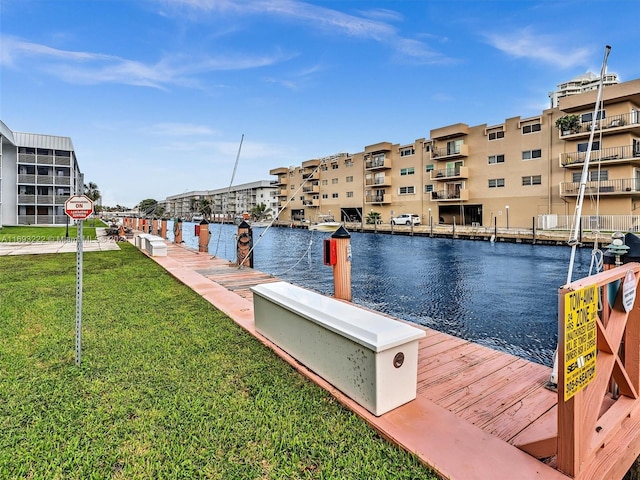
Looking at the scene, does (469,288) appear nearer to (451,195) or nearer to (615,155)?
(615,155)

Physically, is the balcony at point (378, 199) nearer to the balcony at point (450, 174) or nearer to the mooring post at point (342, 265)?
the balcony at point (450, 174)

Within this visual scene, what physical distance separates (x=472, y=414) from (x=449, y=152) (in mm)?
39824

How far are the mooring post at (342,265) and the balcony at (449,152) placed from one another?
34991 mm

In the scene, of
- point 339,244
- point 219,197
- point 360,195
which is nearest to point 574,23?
point 339,244

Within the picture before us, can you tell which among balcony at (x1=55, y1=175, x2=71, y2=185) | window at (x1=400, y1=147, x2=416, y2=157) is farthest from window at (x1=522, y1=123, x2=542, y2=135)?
balcony at (x1=55, y1=175, x2=71, y2=185)

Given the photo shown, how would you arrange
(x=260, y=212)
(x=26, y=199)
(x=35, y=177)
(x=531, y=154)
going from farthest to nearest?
(x=260, y=212), (x=35, y=177), (x=26, y=199), (x=531, y=154)

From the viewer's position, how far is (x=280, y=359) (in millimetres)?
3967

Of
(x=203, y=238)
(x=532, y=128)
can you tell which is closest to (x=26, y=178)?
(x=203, y=238)

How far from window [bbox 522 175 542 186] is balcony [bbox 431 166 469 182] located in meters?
5.83

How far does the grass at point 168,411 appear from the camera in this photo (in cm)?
228

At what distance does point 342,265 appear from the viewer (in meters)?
6.86

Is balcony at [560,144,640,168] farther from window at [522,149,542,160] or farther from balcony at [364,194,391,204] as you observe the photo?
balcony at [364,194,391,204]

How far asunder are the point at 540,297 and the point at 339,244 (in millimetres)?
6606

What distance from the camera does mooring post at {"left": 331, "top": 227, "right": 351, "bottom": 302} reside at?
682 centimetres
